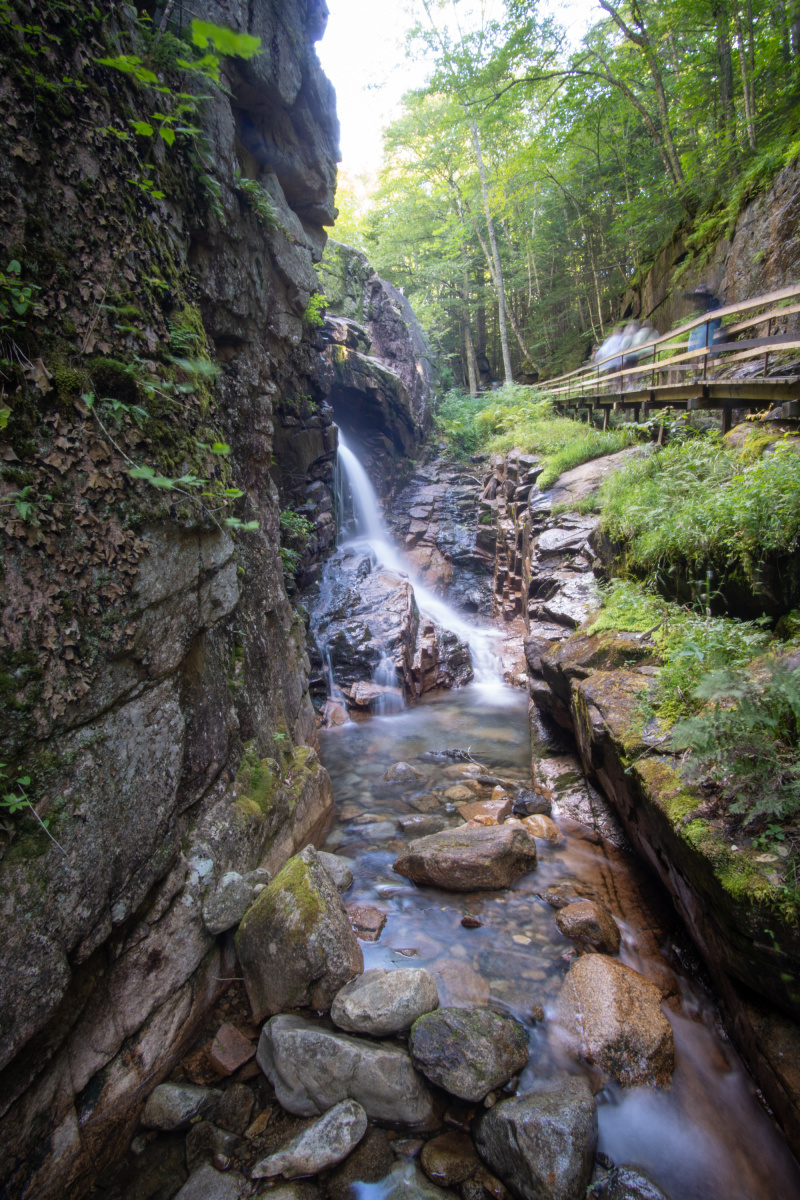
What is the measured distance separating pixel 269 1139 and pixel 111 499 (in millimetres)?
3521

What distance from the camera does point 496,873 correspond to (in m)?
4.74

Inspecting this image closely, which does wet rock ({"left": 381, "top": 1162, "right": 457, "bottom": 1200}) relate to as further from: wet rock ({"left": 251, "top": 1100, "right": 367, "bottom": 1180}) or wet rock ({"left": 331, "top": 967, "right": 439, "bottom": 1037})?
wet rock ({"left": 331, "top": 967, "right": 439, "bottom": 1037})

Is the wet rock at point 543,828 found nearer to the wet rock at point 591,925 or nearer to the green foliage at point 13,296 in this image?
the wet rock at point 591,925

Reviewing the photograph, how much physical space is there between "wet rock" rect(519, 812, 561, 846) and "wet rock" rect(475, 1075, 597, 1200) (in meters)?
2.63

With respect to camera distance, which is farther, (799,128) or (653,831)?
(799,128)

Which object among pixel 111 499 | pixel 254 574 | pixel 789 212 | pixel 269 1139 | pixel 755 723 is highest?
pixel 789 212

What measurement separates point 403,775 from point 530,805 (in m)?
2.08

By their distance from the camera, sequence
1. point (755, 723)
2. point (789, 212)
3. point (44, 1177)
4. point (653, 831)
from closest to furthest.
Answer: point (44, 1177) < point (755, 723) < point (653, 831) < point (789, 212)

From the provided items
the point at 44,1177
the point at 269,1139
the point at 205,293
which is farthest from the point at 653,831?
the point at 205,293

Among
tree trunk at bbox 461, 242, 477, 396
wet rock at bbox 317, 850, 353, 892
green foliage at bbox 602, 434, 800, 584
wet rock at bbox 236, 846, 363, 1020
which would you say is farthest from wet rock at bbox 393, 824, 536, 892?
tree trunk at bbox 461, 242, 477, 396

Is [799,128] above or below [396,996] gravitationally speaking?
above

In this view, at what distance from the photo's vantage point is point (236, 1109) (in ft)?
9.30

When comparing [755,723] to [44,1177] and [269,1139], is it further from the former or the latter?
[44,1177]

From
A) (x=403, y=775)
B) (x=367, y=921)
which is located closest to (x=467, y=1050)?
(x=367, y=921)
